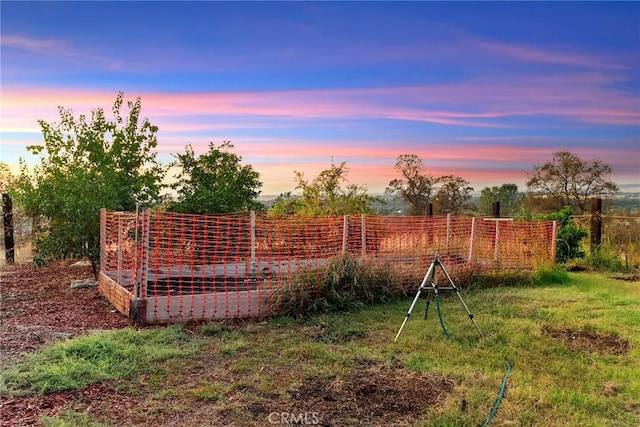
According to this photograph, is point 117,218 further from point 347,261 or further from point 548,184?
point 548,184

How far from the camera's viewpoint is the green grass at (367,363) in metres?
3.38

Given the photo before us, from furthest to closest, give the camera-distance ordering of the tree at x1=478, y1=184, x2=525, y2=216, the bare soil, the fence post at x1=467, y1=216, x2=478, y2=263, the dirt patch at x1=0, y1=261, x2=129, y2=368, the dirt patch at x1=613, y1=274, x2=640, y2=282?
the tree at x1=478, y1=184, x2=525, y2=216
the dirt patch at x1=613, y1=274, x2=640, y2=282
the fence post at x1=467, y1=216, x2=478, y2=263
the dirt patch at x1=0, y1=261, x2=129, y2=368
the bare soil

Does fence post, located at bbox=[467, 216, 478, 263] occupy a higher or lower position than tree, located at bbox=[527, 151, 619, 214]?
lower

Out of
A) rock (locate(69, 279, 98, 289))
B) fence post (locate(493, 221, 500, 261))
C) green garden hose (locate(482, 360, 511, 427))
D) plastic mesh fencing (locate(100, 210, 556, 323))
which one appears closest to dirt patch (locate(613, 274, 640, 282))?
plastic mesh fencing (locate(100, 210, 556, 323))

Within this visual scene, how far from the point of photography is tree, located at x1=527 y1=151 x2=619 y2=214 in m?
15.8

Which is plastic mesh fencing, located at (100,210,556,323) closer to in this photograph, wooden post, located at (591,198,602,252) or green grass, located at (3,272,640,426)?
green grass, located at (3,272,640,426)

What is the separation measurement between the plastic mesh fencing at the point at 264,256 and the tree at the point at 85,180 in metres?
0.90

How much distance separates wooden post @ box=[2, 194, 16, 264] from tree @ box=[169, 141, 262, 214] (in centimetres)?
391

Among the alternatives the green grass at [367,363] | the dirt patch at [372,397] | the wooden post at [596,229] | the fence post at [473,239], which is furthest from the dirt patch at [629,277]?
the dirt patch at [372,397]

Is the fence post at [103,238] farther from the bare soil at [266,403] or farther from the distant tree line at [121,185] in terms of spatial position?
the bare soil at [266,403]

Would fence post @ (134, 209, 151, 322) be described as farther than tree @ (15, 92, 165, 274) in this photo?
No

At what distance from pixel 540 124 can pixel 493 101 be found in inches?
62.2

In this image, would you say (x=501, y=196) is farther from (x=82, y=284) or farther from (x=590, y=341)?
(x=82, y=284)

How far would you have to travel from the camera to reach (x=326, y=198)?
1272cm
